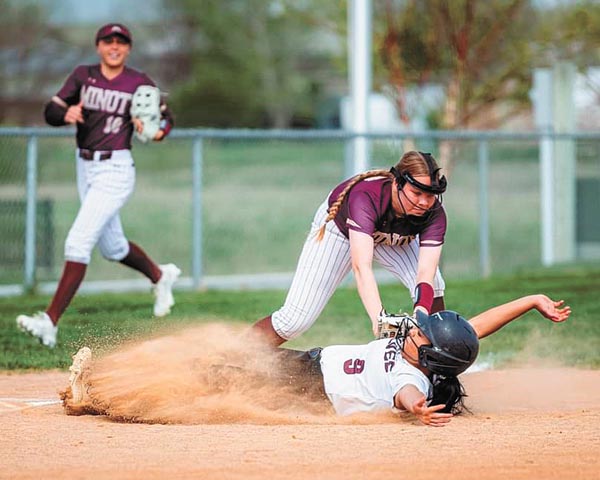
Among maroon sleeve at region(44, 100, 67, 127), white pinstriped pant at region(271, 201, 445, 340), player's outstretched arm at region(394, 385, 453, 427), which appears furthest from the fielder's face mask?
maroon sleeve at region(44, 100, 67, 127)

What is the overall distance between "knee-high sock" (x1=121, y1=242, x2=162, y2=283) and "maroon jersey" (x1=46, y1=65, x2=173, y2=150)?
103 centimetres

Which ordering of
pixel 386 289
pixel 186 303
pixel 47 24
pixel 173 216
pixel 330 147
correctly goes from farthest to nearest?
pixel 47 24 → pixel 330 147 → pixel 173 216 → pixel 386 289 → pixel 186 303

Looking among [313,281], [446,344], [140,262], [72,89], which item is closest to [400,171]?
[313,281]

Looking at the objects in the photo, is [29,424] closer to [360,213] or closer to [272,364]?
[272,364]

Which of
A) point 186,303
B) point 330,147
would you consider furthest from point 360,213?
point 330,147

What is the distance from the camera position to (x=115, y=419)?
706 cm

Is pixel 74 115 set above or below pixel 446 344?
above

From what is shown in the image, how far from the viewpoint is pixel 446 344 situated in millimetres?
6539

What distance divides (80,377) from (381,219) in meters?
1.87

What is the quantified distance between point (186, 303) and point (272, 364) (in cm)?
552

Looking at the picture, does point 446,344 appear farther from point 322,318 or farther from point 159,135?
point 322,318

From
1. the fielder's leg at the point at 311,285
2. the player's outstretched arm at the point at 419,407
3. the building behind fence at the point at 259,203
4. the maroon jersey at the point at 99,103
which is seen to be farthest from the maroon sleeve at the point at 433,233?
the building behind fence at the point at 259,203

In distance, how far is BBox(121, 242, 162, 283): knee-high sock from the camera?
10.8 m

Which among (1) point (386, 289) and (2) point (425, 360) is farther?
(1) point (386, 289)
